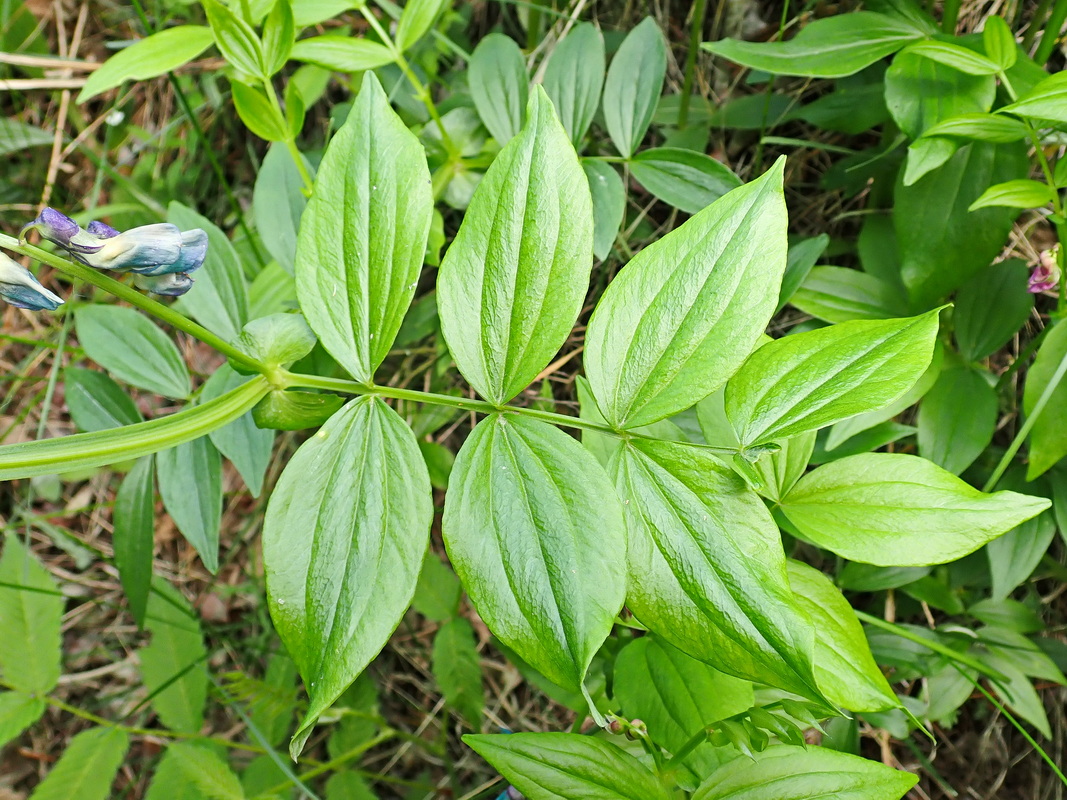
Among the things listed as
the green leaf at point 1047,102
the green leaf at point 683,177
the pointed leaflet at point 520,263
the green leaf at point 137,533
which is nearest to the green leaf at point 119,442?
the pointed leaflet at point 520,263

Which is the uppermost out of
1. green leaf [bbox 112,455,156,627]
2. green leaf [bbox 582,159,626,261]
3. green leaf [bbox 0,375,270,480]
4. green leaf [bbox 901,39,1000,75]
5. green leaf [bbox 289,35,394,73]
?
green leaf [bbox 901,39,1000,75]

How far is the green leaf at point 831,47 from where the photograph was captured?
48.6 inches

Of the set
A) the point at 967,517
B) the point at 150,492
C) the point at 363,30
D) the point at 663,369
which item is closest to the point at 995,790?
the point at 967,517

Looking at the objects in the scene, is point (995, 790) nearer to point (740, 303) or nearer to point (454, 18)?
point (740, 303)

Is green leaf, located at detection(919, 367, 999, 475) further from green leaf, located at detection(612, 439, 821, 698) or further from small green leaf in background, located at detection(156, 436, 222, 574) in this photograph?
small green leaf in background, located at detection(156, 436, 222, 574)

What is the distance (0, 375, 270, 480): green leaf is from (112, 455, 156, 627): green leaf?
1.86ft

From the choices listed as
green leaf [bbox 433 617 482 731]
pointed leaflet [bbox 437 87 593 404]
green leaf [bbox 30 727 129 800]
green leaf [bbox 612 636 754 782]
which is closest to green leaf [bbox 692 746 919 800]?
green leaf [bbox 612 636 754 782]

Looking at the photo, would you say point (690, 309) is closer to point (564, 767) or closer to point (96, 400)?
point (564, 767)

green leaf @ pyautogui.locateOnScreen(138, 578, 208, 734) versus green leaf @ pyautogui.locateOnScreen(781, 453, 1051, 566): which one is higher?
green leaf @ pyautogui.locateOnScreen(781, 453, 1051, 566)

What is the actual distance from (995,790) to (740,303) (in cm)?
141

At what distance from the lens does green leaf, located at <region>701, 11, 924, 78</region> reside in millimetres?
1234

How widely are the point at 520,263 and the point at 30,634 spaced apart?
5.05 feet

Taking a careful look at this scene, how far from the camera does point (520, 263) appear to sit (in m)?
0.86

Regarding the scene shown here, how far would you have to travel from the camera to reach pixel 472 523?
0.82 m
